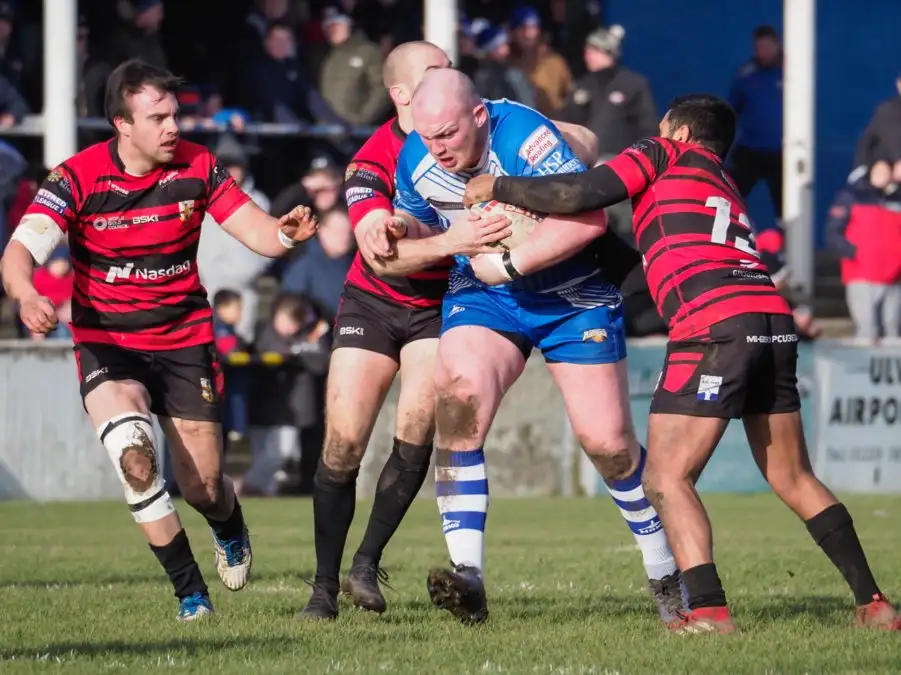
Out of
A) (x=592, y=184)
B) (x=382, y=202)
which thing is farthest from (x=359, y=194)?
(x=592, y=184)

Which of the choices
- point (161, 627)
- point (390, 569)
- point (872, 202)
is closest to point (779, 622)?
point (161, 627)

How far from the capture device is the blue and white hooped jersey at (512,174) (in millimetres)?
7625

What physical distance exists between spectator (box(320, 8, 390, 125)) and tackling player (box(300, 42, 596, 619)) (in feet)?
31.6

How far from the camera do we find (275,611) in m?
8.31

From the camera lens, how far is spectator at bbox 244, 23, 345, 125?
707 inches

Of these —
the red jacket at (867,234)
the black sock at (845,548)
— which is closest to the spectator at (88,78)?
the red jacket at (867,234)

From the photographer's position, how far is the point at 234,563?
28.8 ft

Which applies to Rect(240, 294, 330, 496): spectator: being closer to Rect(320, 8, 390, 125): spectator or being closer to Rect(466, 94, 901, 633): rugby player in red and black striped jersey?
Rect(320, 8, 390, 125): spectator

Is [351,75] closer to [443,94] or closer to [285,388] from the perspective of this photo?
[285,388]

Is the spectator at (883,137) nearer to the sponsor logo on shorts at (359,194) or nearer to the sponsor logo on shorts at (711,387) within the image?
the sponsor logo on shorts at (359,194)

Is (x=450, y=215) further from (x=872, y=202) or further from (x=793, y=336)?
(x=872, y=202)

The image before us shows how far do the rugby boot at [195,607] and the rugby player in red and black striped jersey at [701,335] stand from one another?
2023mm

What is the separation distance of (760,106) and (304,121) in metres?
4.52

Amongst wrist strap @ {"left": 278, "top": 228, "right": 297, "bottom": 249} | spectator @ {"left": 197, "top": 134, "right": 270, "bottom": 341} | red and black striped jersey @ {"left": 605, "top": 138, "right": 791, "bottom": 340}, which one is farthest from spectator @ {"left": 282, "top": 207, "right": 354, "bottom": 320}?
red and black striped jersey @ {"left": 605, "top": 138, "right": 791, "bottom": 340}
